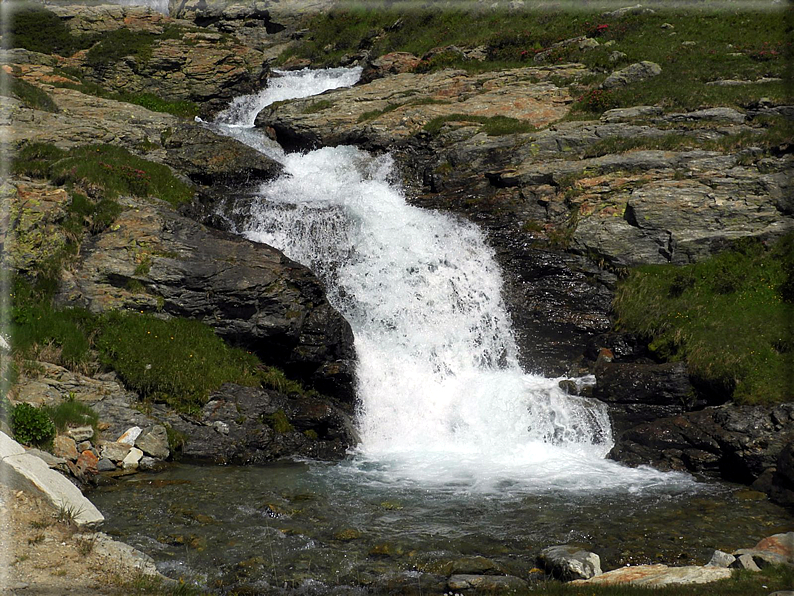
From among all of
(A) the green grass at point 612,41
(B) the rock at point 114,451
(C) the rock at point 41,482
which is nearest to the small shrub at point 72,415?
(B) the rock at point 114,451

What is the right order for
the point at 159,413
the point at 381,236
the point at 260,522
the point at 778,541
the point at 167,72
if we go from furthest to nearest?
the point at 167,72 → the point at 381,236 → the point at 159,413 → the point at 260,522 → the point at 778,541

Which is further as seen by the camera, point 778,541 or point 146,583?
point 778,541

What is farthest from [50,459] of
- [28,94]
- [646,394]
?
[28,94]

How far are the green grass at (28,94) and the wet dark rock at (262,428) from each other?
20.5 meters

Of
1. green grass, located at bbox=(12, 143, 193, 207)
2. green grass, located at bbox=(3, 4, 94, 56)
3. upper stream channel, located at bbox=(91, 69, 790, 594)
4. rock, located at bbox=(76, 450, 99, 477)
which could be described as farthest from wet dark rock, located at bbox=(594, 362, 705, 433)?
green grass, located at bbox=(3, 4, 94, 56)

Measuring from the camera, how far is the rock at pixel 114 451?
14.5 m

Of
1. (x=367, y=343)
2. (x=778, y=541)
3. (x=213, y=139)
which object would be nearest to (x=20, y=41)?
(x=213, y=139)

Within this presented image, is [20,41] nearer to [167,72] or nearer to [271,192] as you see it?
[167,72]

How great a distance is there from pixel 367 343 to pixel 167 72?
30.4m

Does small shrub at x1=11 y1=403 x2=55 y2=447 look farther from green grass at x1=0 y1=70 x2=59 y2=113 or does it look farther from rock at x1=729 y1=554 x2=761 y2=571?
green grass at x1=0 y1=70 x2=59 y2=113

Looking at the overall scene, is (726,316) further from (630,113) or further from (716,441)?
(630,113)

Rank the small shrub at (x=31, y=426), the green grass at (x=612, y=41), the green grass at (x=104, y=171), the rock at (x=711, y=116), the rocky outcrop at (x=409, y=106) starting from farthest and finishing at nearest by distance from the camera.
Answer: the rocky outcrop at (x=409, y=106) < the green grass at (x=612, y=41) < the rock at (x=711, y=116) < the green grass at (x=104, y=171) < the small shrub at (x=31, y=426)

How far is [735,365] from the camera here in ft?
57.8

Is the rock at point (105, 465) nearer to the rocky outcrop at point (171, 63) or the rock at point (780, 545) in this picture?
the rock at point (780, 545)
